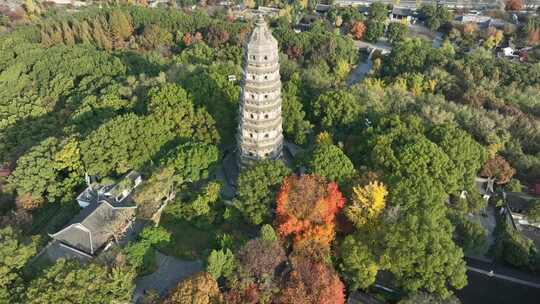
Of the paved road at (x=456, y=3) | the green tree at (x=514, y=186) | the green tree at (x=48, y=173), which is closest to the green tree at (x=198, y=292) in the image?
the green tree at (x=48, y=173)

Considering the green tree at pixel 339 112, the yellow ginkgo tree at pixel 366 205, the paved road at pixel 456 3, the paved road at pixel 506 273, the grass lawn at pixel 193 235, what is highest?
the paved road at pixel 456 3

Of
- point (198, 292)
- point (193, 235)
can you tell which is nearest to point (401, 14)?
point (193, 235)

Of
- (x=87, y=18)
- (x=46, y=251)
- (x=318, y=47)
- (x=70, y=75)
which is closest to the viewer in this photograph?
(x=46, y=251)

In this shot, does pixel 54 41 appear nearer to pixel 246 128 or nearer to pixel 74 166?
pixel 74 166

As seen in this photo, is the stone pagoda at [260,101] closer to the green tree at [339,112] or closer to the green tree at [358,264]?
the green tree at [339,112]

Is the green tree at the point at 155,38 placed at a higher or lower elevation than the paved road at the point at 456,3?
lower

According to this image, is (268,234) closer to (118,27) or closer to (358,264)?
(358,264)

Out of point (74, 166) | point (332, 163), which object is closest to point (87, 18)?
point (74, 166)
